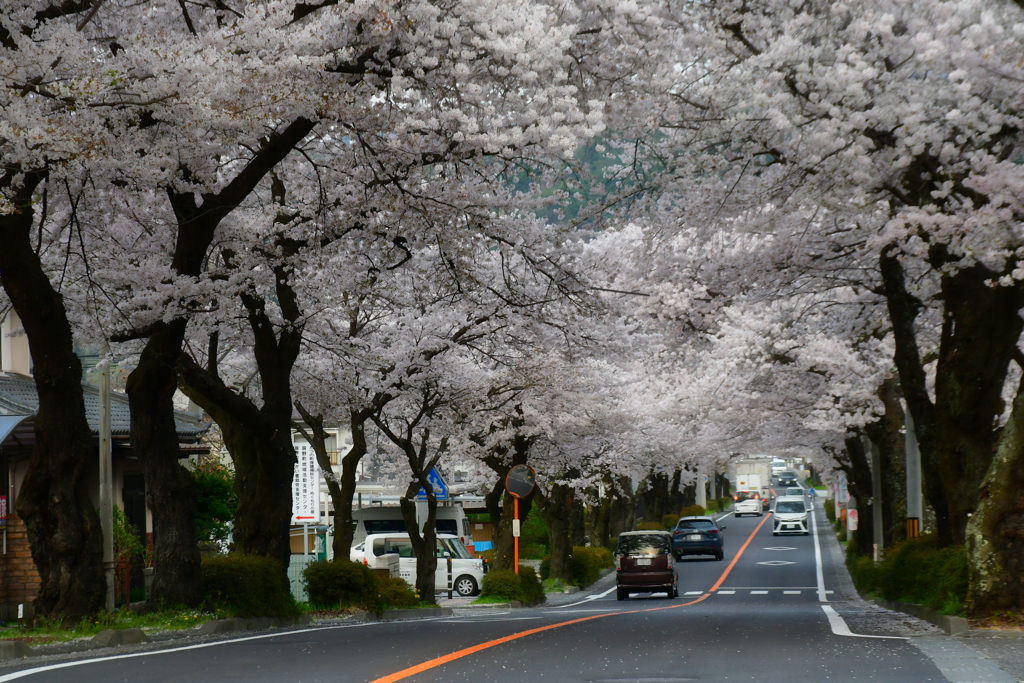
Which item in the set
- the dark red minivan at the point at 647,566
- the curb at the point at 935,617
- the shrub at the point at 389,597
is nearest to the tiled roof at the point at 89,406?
the shrub at the point at 389,597

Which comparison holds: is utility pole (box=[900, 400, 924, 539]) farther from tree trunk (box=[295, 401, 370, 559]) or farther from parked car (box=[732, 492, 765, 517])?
parked car (box=[732, 492, 765, 517])

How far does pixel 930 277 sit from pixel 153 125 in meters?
11.5

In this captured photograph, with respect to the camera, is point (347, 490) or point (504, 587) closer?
point (347, 490)

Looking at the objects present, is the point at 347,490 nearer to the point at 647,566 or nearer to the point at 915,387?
the point at 647,566

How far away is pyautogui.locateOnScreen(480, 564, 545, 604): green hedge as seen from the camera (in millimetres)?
Result: 26109

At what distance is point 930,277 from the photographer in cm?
1642

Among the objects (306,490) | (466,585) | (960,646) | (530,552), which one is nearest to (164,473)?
(960,646)

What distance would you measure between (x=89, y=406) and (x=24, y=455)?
3.13 m

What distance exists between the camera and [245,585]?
14.8 m

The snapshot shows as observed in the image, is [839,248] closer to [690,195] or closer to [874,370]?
[690,195]

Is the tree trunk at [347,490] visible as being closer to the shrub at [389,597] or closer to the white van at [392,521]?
the shrub at [389,597]

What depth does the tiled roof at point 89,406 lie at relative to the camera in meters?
17.6

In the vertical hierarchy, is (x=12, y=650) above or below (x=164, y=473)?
below

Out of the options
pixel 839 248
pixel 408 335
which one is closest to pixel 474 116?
pixel 839 248
